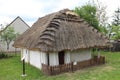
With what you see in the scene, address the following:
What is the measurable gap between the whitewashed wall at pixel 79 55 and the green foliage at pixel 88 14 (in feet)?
43.3

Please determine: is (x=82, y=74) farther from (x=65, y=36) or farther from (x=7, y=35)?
(x=7, y=35)

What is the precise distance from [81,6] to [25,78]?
23.1 meters

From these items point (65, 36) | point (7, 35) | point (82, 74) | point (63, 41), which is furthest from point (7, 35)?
point (82, 74)

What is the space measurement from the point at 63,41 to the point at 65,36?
3.08ft

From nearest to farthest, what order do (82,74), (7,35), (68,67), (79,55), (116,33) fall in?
(82,74) < (68,67) < (79,55) < (7,35) < (116,33)

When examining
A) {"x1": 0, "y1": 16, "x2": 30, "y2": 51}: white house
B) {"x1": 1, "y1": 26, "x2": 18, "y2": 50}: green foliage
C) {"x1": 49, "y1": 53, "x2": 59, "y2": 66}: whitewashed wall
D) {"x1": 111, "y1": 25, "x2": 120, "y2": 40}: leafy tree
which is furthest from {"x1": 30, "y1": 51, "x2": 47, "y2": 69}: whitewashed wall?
{"x1": 111, "y1": 25, "x2": 120, "y2": 40}: leafy tree

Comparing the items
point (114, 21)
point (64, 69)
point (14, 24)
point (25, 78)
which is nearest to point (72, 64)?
point (64, 69)

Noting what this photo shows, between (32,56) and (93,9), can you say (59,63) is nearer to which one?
(32,56)

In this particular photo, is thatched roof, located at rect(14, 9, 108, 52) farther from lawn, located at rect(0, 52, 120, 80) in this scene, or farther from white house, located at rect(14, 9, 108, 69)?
lawn, located at rect(0, 52, 120, 80)

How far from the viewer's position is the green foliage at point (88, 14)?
38.9m

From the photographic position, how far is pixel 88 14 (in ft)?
130

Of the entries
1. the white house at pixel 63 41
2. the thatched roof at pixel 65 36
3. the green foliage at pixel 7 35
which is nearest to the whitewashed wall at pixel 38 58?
the white house at pixel 63 41

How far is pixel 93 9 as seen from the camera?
40750 millimetres

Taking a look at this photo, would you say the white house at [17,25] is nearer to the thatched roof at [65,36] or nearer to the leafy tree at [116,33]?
the leafy tree at [116,33]
